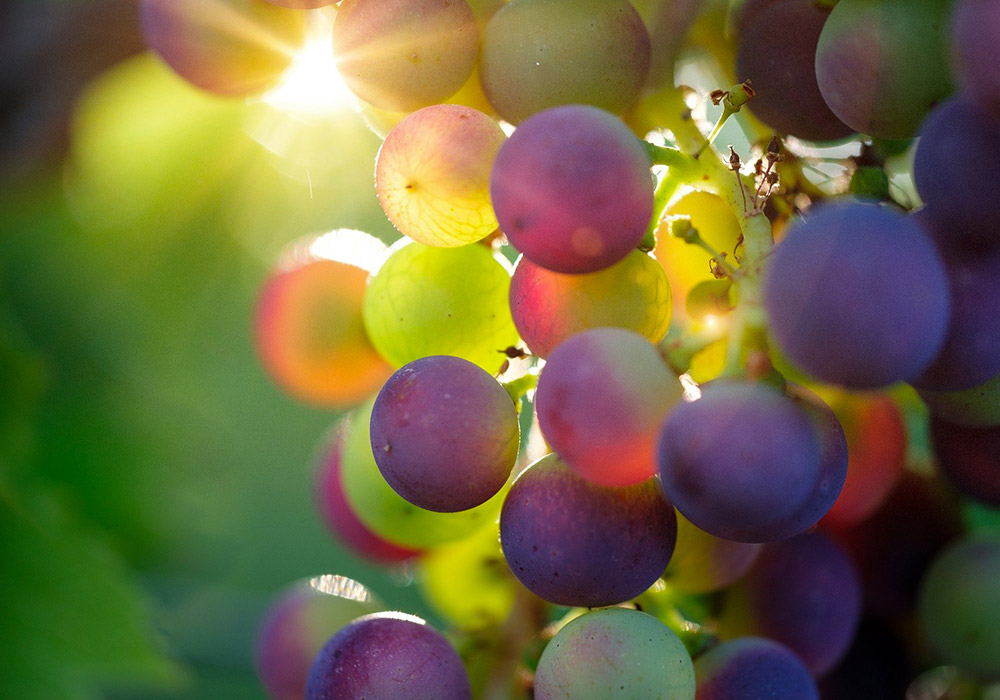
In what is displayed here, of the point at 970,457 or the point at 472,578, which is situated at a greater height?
the point at 970,457

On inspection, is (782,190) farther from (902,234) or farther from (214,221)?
(214,221)

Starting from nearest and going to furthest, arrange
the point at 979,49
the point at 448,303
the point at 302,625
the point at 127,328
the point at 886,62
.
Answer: the point at 979,49
the point at 886,62
the point at 448,303
the point at 302,625
the point at 127,328

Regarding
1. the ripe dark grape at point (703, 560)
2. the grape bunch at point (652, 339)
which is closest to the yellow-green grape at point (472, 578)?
the grape bunch at point (652, 339)

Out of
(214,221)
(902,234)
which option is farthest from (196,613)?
(902,234)

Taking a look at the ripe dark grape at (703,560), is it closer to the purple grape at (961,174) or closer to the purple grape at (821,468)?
the purple grape at (821,468)

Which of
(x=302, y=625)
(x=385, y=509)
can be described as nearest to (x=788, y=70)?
(x=385, y=509)

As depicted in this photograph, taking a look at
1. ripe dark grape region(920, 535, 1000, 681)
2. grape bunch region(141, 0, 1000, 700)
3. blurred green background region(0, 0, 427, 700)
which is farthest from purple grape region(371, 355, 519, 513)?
blurred green background region(0, 0, 427, 700)

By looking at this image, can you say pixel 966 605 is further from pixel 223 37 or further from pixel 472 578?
pixel 223 37
